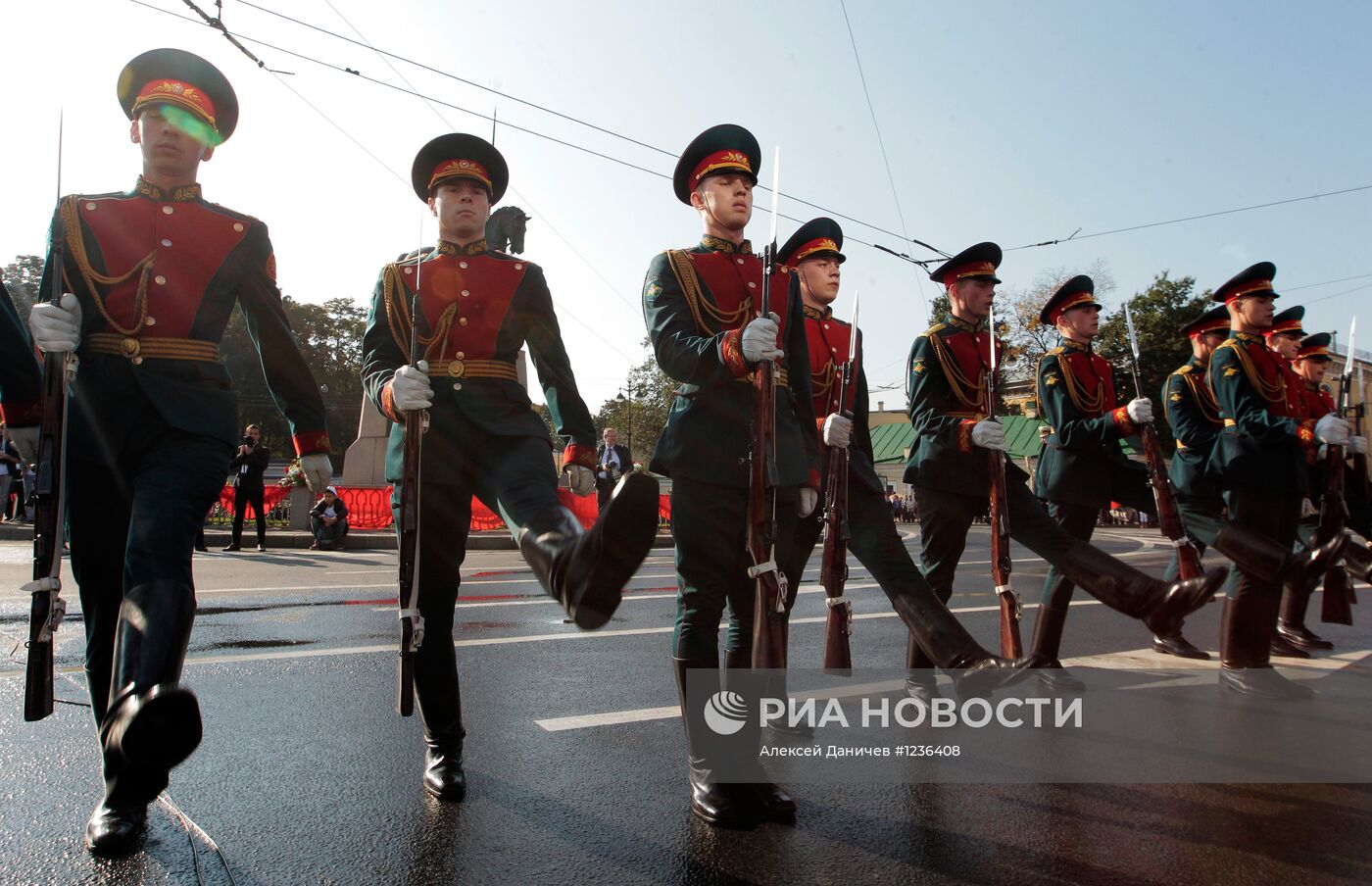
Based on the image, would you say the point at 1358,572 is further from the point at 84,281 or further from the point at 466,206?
the point at 84,281

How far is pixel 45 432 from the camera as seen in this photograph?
260 centimetres

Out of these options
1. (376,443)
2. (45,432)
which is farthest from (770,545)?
(376,443)

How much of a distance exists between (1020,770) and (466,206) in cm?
293

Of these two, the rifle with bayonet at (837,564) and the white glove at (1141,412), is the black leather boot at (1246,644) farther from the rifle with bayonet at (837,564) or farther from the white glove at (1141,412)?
the rifle with bayonet at (837,564)

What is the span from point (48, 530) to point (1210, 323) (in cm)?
685

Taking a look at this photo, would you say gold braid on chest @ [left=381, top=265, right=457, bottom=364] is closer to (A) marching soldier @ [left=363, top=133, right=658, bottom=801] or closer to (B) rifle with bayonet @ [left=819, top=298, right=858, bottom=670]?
(A) marching soldier @ [left=363, top=133, right=658, bottom=801]

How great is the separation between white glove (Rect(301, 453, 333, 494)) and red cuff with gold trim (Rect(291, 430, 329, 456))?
0.08 ft

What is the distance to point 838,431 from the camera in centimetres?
405

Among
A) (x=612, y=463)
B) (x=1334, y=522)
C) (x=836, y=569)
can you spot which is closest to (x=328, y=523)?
(x=612, y=463)

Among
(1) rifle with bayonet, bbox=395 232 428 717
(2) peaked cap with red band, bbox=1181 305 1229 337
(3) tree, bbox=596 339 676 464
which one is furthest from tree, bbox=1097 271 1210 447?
(1) rifle with bayonet, bbox=395 232 428 717

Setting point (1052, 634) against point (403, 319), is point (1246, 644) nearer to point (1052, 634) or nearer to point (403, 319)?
point (1052, 634)

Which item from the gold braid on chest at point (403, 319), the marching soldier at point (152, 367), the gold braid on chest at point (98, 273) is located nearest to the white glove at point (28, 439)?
the marching soldier at point (152, 367)

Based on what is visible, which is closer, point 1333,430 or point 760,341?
point 760,341

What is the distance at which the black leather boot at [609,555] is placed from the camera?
2.57 metres
